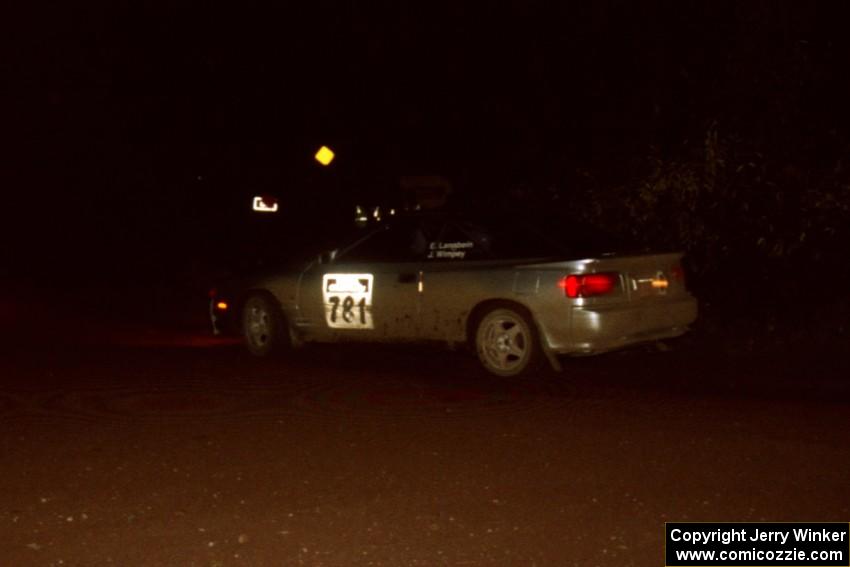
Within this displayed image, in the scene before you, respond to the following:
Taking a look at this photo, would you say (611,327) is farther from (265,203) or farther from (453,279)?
(265,203)

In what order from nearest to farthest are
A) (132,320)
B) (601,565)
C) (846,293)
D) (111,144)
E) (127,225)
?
1. (601,565)
2. (846,293)
3. (132,320)
4. (111,144)
5. (127,225)

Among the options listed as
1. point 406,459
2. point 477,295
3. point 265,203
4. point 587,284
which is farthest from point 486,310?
point 265,203

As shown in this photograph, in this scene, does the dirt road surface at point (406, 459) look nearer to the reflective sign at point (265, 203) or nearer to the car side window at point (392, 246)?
the car side window at point (392, 246)

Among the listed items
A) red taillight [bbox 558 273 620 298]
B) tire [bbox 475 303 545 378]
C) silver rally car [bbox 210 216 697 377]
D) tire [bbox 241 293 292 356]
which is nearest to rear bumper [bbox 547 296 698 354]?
silver rally car [bbox 210 216 697 377]

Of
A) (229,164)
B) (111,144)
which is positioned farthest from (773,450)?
(111,144)

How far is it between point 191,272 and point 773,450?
18.2 m

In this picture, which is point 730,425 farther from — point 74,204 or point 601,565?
point 74,204

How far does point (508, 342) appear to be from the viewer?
36.3 ft

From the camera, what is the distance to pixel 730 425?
8609 millimetres

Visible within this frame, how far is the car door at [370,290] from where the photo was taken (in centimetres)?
1164

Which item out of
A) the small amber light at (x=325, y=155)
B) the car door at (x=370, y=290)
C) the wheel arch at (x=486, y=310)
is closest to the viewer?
the wheel arch at (x=486, y=310)

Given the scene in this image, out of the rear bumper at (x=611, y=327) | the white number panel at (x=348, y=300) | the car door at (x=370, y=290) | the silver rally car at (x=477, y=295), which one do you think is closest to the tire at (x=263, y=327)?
the silver rally car at (x=477, y=295)

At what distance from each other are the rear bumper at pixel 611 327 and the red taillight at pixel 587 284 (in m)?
0.12

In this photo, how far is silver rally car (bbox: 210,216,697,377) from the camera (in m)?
10.6
